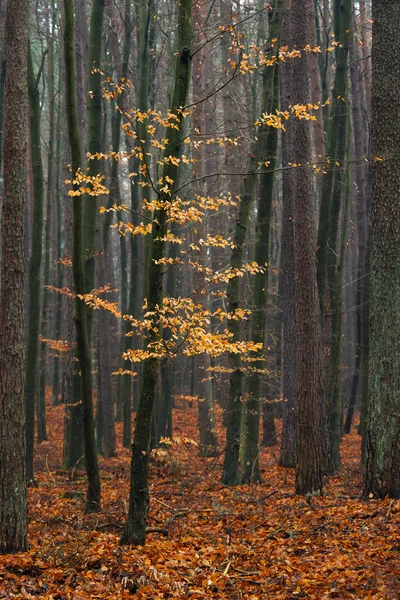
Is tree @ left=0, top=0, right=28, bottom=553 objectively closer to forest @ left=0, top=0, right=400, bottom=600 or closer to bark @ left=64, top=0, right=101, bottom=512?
forest @ left=0, top=0, right=400, bottom=600

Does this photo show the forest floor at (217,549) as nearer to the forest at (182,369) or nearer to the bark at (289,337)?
the forest at (182,369)

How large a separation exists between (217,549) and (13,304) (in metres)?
3.91

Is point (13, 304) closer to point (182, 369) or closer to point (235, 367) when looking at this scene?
point (182, 369)

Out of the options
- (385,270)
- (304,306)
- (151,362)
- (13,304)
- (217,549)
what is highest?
(385,270)

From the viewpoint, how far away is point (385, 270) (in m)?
8.80

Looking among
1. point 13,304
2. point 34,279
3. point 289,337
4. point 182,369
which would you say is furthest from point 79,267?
point 289,337

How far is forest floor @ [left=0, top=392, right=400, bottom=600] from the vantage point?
638 centimetres

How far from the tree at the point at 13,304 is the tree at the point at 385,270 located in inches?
185

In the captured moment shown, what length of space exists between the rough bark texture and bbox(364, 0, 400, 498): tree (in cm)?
125

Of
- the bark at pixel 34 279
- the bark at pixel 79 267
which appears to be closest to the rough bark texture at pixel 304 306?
the bark at pixel 79 267

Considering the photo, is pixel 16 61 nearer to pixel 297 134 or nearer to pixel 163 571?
pixel 297 134

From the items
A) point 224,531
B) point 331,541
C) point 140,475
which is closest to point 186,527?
point 224,531

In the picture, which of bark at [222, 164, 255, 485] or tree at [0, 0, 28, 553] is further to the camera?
bark at [222, 164, 255, 485]

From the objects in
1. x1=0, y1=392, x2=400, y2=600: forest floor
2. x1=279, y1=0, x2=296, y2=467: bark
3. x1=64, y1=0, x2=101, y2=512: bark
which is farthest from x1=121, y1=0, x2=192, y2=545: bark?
x1=279, y1=0, x2=296, y2=467: bark
